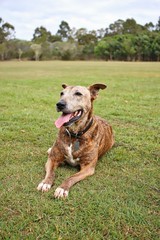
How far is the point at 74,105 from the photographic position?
4.35m

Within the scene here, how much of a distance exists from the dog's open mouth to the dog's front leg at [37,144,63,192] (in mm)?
528

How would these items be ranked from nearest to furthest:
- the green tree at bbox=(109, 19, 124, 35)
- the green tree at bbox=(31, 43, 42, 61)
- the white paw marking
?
the white paw marking → the green tree at bbox=(31, 43, 42, 61) → the green tree at bbox=(109, 19, 124, 35)

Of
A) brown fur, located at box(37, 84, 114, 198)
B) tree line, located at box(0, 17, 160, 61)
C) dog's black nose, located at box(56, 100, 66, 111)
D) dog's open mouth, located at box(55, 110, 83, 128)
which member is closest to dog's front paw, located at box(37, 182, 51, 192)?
brown fur, located at box(37, 84, 114, 198)

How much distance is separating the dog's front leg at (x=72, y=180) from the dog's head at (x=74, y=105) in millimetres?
738

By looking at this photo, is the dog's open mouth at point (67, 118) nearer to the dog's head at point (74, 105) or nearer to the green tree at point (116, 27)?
A: the dog's head at point (74, 105)

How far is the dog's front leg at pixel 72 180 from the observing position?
12.1 feet

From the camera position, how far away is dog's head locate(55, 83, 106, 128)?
4.24 meters

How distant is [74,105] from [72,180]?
1.13 metres

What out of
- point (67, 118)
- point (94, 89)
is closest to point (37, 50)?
point (94, 89)

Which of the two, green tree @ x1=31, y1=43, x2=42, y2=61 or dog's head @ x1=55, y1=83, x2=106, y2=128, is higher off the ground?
green tree @ x1=31, y1=43, x2=42, y2=61

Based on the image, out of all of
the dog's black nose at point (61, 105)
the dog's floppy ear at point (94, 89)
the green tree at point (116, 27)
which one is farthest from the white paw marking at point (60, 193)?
the green tree at point (116, 27)

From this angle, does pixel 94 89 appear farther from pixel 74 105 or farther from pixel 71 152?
pixel 71 152

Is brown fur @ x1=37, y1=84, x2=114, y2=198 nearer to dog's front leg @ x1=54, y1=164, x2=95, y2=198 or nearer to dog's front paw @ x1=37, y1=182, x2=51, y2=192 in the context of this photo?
dog's front leg @ x1=54, y1=164, x2=95, y2=198

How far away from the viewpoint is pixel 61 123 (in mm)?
4207
